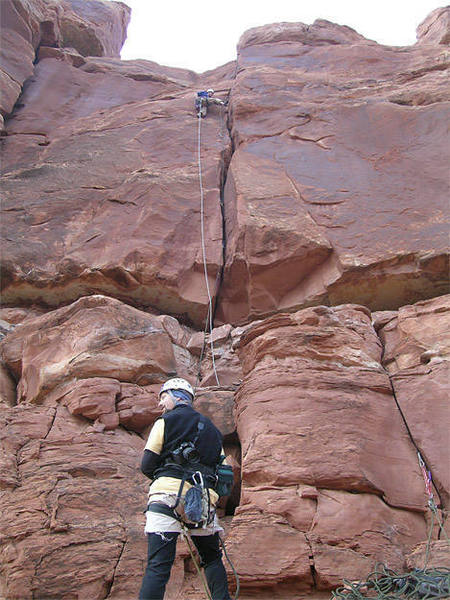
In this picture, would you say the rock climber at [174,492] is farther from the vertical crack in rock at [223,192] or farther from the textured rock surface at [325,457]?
the vertical crack in rock at [223,192]

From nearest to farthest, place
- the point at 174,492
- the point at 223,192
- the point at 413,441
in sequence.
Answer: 1. the point at 174,492
2. the point at 413,441
3. the point at 223,192

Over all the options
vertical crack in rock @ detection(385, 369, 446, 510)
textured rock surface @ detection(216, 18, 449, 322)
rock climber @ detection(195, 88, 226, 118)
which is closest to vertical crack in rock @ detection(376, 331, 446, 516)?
vertical crack in rock @ detection(385, 369, 446, 510)

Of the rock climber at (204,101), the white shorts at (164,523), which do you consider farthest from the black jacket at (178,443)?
the rock climber at (204,101)

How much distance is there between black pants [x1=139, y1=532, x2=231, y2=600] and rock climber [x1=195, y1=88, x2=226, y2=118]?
468 inches

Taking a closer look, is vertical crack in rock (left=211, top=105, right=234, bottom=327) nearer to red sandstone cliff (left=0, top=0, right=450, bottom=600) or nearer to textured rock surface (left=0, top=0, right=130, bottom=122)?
red sandstone cliff (left=0, top=0, right=450, bottom=600)

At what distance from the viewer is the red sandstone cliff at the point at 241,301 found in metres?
6.25

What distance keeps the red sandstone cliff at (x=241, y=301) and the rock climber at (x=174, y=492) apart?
905 mm

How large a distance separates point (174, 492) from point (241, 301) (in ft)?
20.4

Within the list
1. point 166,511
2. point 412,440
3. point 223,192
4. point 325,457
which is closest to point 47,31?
point 223,192

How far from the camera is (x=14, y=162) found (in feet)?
45.5

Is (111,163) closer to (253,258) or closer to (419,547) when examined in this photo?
(253,258)

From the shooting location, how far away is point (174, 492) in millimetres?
5035

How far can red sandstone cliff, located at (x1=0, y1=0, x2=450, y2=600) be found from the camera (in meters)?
6.25

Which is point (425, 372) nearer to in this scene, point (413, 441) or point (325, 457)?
point (413, 441)
